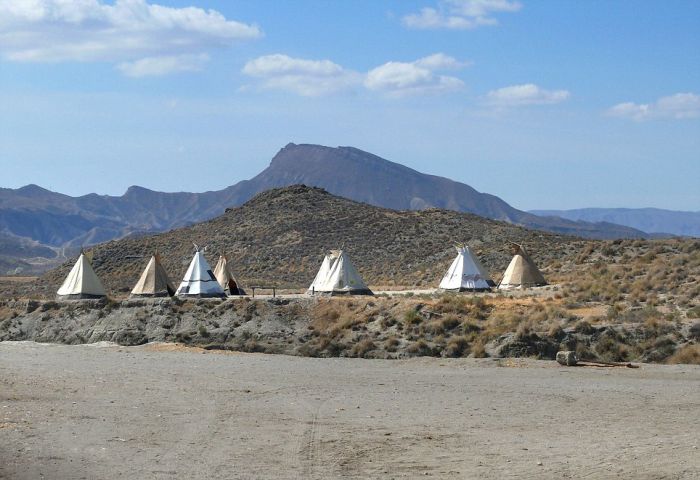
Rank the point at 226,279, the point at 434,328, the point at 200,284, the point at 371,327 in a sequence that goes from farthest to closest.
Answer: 1. the point at 226,279
2. the point at 200,284
3. the point at 371,327
4. the point at 434,328

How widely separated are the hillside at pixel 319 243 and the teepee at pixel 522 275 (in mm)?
12135

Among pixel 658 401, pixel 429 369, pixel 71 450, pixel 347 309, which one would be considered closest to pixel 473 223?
pixel 347 309

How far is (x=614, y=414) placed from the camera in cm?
2081

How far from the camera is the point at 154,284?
49094 millimetres

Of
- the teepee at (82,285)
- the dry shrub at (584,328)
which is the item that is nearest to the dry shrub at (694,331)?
the dry shrub at (584,328)

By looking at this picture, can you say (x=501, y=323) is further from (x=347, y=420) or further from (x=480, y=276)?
(x=480, y=276)

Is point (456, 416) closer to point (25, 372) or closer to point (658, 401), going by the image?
point (658, 401)

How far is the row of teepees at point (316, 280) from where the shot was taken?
47.1 metres

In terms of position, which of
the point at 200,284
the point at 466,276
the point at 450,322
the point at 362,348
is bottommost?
the point at 362,348

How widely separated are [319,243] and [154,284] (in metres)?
31.1

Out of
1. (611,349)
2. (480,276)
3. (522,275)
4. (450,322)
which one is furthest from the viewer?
(522,275)

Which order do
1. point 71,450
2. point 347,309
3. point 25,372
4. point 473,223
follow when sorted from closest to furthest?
1. point 71,450
2. point 25,372
3. point 347,309
4. point 473,223

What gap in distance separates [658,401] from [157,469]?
36.5 feet

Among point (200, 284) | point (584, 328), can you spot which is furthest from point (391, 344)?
point (200, 284)
